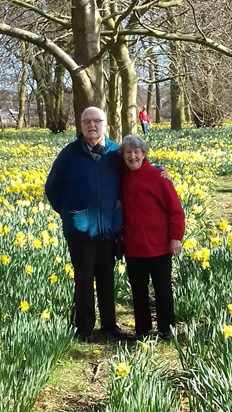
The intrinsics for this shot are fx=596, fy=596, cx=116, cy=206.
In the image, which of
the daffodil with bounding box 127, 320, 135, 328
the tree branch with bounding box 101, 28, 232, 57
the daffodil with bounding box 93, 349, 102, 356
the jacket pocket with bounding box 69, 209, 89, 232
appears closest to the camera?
the daffodil with bounding box 93, 349, 102, 356

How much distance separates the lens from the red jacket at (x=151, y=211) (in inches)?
126

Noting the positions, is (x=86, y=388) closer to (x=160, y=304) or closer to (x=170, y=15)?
(x=160, y=304)

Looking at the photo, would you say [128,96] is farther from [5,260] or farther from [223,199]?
[5,260]

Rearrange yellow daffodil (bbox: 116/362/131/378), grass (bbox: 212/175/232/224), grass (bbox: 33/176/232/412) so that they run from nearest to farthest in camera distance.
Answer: yellow daffodil (bbox: 116/362/131/378) < grass (bbox: 33/176/232/412) < grass (bbox: 212/175/232/224)

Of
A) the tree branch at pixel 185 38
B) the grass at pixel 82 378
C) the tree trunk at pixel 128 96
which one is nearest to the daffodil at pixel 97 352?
the grass at pixel 82 378

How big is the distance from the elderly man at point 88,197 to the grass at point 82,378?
0.61 ft

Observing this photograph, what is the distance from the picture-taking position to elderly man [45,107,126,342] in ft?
10.4

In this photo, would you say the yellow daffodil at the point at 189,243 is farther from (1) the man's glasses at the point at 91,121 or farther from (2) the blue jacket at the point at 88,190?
(1) the man's glasses at the point at 91,121

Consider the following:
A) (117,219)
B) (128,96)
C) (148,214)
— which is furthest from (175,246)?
(128,96)

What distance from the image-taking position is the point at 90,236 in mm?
3219

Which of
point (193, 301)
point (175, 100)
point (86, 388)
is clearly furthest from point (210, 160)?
point (175, 100)

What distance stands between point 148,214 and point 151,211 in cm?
2

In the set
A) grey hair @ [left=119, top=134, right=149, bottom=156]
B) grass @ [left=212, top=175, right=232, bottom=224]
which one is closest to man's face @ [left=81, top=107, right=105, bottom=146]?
grey hair @ [left=119, top=134, right=149, bottom=156]

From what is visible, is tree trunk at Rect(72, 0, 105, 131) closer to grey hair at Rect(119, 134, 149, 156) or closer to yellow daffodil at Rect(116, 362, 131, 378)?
grey hair at Rect(119, 134, 149, 156)
